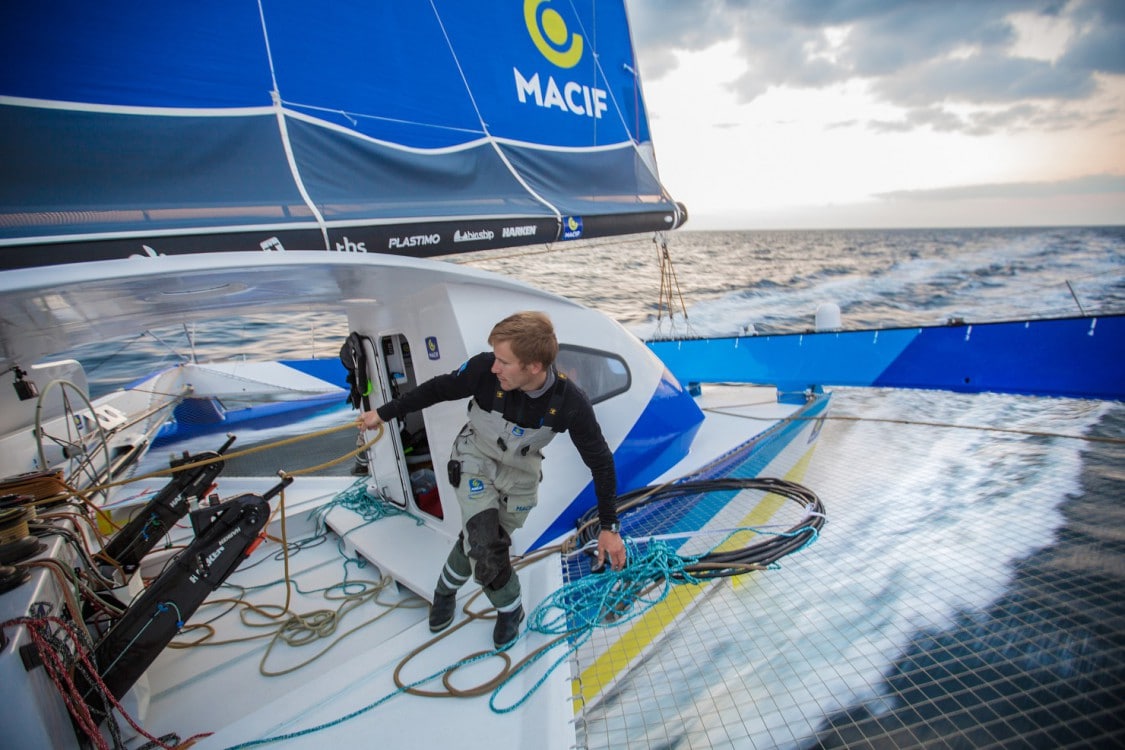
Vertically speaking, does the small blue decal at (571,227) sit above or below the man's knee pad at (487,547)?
above

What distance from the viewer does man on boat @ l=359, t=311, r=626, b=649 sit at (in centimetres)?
212

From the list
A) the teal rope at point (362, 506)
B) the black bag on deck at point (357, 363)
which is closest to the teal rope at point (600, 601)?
the teal rope at point (362, 506)

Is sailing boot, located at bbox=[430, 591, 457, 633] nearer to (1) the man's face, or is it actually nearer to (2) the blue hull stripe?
(1) the man's face

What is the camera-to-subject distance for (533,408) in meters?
2.10

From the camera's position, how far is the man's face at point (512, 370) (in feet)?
6.27

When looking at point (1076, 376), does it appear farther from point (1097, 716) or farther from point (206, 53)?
point (206, 53)

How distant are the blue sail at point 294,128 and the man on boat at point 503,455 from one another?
86 cm

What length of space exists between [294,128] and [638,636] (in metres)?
2.76

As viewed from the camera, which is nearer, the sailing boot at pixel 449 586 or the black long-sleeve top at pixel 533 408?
the black long-sleeve top at pixel 533 408

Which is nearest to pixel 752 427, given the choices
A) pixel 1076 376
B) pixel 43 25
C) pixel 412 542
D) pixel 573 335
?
pixel 573 335

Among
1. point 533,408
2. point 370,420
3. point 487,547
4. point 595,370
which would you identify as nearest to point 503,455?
point 533,408

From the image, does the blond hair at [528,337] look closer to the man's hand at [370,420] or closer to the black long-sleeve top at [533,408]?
the black long-sleeve top at [533,408]

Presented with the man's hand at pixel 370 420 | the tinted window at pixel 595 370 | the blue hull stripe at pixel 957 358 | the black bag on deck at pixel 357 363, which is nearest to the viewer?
the man's hand at pixel 370 420

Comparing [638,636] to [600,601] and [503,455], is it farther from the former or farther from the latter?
[503,455]
